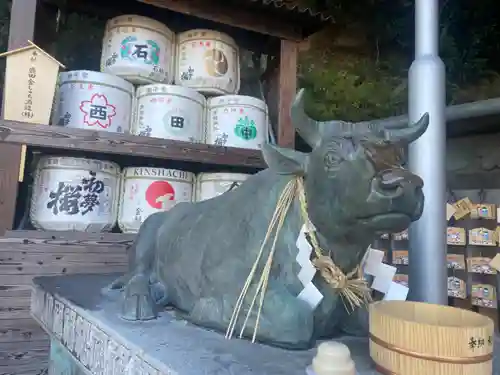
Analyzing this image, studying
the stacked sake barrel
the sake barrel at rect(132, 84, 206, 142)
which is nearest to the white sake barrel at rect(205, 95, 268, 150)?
the stacked sake barrel

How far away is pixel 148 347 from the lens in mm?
835

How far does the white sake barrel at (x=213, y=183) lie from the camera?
2096mm

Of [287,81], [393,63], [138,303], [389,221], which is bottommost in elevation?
[138,303]

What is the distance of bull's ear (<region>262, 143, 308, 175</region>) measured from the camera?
0.89 m

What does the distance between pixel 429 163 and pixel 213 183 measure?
4.14ft

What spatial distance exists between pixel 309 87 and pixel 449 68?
2.98ft

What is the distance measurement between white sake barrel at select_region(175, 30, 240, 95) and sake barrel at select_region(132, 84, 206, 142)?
0.45 ft

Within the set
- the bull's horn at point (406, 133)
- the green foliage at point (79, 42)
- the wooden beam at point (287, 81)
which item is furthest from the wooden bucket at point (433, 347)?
the green foliage at point (79, 42)

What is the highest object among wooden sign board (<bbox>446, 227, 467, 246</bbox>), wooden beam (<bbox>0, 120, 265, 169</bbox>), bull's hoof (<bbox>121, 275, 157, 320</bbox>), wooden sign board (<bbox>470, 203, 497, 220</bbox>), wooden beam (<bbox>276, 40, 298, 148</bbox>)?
wooden beam (<bbox>276, 40, 298, 148</bbox>)

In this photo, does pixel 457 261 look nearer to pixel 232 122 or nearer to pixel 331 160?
pixel 232 122

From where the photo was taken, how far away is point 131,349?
2.75 ft

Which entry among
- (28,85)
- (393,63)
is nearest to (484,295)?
(393,63)

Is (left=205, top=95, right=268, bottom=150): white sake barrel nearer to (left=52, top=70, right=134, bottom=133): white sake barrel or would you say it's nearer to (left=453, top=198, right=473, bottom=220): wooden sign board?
(left=52, top=70, right=134, bottom=133): white sake barrel

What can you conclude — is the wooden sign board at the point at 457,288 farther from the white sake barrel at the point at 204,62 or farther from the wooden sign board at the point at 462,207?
the white sake barrel at the point at 204,62
